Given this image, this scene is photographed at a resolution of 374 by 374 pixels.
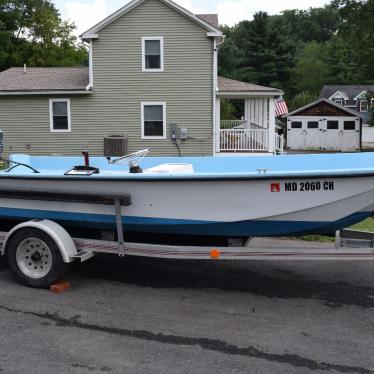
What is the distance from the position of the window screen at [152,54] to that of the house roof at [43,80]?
106 inches

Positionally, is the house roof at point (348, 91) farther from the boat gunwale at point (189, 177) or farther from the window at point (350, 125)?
the boat gunwale at point (189, 177)

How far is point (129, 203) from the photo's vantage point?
5.48m

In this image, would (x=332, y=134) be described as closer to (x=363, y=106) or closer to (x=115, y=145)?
(x=363, y=106)

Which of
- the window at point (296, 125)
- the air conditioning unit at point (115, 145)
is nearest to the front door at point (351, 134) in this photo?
the window at point (296, 125)

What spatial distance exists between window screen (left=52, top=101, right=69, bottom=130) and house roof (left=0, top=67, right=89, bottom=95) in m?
0.69

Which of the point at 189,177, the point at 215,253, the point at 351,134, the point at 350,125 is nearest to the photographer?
the point at 189,177

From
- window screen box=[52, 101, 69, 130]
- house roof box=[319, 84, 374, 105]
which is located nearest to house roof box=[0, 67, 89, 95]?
window screen box=[52, 101, 69, 130]

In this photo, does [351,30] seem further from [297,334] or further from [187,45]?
[297,334]

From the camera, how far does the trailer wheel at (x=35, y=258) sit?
561cm

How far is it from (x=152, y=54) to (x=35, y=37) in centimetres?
2690

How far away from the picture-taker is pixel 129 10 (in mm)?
20703

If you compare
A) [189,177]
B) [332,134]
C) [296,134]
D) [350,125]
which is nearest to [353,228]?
[189,177]

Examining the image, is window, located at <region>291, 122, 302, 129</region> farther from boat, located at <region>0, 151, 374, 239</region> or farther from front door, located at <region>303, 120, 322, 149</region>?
boat, located at <region>0, 151, 374, 239</region>

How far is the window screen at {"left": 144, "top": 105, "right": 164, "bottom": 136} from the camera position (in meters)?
21.4
